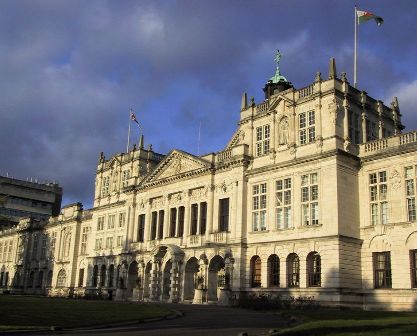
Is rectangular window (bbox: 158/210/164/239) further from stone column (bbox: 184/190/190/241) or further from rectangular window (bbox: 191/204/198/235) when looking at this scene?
rectangular window (bbox: 191/204/198/235)

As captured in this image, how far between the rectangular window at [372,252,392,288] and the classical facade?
0.08m

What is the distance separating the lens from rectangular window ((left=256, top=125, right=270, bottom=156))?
1946 inches

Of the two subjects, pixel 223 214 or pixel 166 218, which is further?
pixel 166 218

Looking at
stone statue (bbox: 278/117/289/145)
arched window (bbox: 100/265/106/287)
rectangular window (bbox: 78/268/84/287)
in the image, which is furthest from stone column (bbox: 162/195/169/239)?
rectangular window (bbox: 78/268/84/287)

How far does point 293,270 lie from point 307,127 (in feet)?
40.1

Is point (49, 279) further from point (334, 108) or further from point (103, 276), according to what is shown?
point (334, 108)

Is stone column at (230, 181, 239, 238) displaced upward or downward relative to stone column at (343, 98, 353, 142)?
downward

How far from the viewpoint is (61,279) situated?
79.8 metres

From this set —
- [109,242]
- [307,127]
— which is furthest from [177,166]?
[109,242]

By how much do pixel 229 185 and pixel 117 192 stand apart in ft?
80.1

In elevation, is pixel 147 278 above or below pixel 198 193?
below

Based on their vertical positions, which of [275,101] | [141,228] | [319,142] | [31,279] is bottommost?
[31,279]

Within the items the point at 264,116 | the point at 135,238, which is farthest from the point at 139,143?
the point at 264,116

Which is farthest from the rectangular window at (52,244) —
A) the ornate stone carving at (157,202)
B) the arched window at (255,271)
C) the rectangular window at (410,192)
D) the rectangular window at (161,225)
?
the rectangular window at (410,192)
